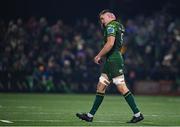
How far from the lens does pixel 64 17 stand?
95.3 feet

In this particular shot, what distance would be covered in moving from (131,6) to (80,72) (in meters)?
5.98

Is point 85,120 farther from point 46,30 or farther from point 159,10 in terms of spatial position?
point 159,10

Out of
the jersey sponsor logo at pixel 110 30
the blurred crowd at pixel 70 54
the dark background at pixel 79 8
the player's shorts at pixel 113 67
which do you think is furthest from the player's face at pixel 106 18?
the dark background at pixel 79 8

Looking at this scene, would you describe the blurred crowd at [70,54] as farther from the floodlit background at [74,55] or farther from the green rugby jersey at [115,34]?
the green rugby jersey at [115,34]

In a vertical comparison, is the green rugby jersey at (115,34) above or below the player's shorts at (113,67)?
above

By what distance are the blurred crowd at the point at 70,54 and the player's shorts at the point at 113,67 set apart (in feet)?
40.2

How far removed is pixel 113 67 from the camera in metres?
12.0

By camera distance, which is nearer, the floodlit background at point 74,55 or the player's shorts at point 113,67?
the player's shorts at point 113,67

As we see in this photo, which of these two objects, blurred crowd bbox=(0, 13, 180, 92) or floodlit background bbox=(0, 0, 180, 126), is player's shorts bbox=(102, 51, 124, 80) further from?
blurred crowd bbox=(0, 13, 180, 92)

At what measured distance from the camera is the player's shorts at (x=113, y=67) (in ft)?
39.2

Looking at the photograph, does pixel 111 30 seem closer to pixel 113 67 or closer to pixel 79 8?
pixel 113 67

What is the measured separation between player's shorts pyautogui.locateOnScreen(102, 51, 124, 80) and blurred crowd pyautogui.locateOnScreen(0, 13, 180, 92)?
40.2 feet

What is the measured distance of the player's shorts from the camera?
39.2 feet

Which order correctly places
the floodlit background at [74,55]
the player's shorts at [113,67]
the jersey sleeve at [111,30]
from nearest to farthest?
the jersey sleeve at [111,30] → the player's shorts at [113,67] → the floodlit background at [74,55]
